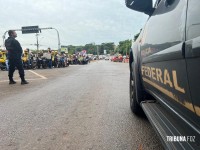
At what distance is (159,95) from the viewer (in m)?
3.15

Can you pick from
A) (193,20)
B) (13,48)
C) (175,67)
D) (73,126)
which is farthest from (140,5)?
(13,48)

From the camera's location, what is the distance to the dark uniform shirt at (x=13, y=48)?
1059cm

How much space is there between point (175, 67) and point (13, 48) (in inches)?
355

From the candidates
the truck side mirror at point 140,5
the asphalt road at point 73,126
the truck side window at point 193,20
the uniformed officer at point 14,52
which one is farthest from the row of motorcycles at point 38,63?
the truck side window at point 193,20

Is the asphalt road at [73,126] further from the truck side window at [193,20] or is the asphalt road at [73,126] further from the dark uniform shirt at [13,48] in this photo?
the dark uniform shirt at [13,48]

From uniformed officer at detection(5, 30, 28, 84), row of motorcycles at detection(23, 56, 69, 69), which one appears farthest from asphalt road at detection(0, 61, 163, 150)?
row of motorcycles at detection(23, 56, 69, 69)

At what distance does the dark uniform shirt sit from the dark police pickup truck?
304 inches

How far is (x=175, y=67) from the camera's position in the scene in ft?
7.45

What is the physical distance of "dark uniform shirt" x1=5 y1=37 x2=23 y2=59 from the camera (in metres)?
10.6

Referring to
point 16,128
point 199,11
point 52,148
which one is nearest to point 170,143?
point 199,11

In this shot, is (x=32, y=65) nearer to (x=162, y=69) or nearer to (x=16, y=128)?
(x=16, y=128)

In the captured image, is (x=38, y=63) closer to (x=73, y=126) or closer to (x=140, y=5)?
(x=73, y=126)

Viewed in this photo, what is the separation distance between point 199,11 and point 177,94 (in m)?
0.64

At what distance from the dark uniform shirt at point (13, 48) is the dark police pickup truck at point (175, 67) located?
7.72 meters
